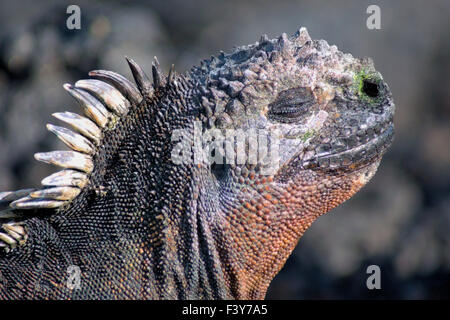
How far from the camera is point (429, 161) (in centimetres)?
730

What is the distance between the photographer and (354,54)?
7266 mm

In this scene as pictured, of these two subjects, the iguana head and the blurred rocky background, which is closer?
the iguana head

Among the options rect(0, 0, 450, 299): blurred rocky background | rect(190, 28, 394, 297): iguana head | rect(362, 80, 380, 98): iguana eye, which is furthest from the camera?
rect(0, 0, 450, 299): blurred rocky background

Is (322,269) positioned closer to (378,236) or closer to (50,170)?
(378,236)

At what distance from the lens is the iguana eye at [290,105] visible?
2676 mm

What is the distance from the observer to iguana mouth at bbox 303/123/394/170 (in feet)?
8.88

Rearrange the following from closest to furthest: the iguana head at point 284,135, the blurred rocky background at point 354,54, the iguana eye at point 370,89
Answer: the iguana head at point 284,135 → the iguana eye at point 370,89 → the blurred rocky background at point 354,54

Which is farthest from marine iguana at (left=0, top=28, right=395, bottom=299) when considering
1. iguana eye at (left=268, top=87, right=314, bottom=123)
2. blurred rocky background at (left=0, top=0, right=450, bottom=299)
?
blurred rocky background at (left=0, top=0, right=450, bottom=299)

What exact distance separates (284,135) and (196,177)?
490mm

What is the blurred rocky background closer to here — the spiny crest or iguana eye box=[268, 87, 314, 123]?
iguana eye box=[268, 87, 314, 123]

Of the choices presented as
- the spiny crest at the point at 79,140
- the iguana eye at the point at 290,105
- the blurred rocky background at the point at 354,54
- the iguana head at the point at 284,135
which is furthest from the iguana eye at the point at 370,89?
the blurred rocky background at the point at 354,54

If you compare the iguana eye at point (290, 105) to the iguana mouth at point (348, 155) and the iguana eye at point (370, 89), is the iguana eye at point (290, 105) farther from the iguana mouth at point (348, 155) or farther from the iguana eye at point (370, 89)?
the iguana eye at point (370, 89)

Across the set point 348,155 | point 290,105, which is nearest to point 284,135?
point 290,105

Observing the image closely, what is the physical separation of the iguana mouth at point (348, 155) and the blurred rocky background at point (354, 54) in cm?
456
